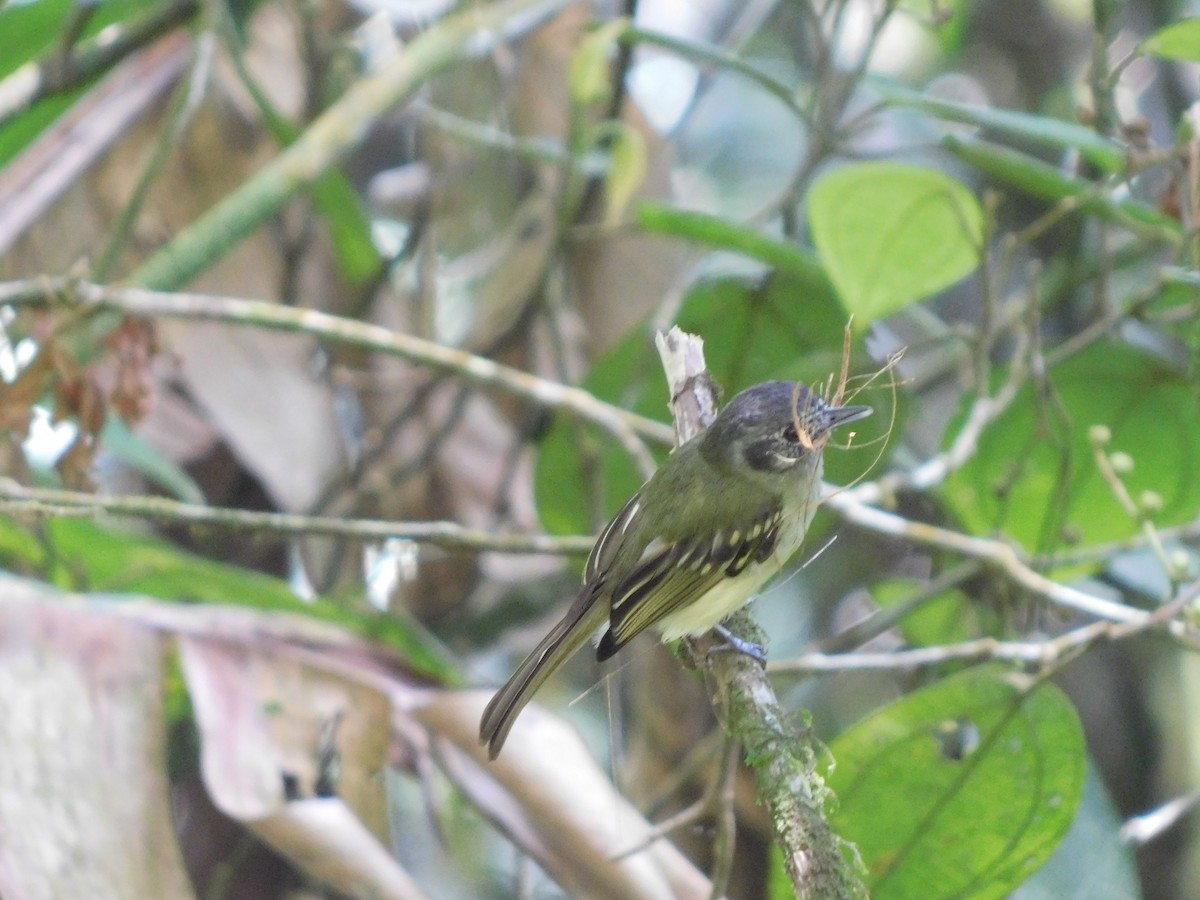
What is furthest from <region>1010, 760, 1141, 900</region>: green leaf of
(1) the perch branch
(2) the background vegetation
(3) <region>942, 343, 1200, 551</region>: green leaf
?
(3) <region>942, 343, 1200, 551</region>: green leaf

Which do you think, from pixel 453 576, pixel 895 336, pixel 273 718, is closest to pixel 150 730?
pixel 273 718

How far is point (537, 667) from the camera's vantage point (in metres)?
2.19

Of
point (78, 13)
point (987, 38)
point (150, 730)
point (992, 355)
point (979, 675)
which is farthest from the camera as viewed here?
point (987, 38)

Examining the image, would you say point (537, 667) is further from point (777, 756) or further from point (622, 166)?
point (622, 166)

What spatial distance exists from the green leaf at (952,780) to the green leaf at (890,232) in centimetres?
86

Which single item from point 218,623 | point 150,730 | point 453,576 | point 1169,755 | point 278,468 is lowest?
point 1169,755

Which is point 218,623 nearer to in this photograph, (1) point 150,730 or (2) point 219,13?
(1) point 150,730

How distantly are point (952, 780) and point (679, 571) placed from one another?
23.6 inches

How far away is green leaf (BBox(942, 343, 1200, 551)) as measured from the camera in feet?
9.61

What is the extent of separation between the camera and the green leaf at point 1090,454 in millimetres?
2930

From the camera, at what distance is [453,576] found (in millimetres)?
3727

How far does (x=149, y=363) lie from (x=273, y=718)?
100 centimetres

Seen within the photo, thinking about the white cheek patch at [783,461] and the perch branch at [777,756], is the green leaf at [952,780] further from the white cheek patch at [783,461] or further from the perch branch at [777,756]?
the white cheek patch at [783,461]

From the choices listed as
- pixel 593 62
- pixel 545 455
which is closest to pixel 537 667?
pixel 545 455
